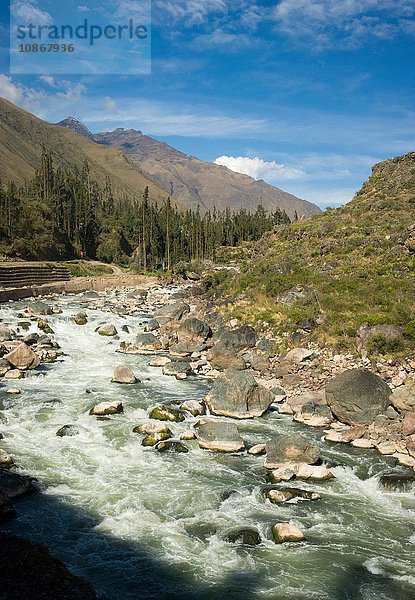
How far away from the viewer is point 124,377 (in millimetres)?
22984

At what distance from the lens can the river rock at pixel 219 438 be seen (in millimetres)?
16109

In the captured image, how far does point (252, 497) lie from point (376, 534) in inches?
132

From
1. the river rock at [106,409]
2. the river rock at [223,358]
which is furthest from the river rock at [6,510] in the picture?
the river rock at [223,358]

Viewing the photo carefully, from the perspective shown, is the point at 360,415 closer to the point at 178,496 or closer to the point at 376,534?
the point at 376,534

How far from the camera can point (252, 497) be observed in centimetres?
1310

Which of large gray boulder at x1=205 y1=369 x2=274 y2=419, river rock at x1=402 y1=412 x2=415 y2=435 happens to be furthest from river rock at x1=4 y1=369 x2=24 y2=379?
river rock at x1=402 y1=412 x2=415 y2=435

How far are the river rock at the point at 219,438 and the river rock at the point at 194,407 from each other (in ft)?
7.09

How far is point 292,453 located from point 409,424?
15.3 feet

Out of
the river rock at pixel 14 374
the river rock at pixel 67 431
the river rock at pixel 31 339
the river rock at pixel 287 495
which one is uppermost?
the river rock at pixel 31 339

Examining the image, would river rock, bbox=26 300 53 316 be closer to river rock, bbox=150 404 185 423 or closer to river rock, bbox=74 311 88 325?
river rock, bbox=74 311 88 325

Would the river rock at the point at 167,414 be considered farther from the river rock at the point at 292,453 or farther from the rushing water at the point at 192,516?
the river rock at the point at 292,453

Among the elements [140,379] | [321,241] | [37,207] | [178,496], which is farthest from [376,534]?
[37,207]

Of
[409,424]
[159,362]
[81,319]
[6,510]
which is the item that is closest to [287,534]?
[6,510]

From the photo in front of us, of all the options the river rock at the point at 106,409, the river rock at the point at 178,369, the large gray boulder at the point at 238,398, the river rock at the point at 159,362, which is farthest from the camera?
the river rock at the point at 159,362
